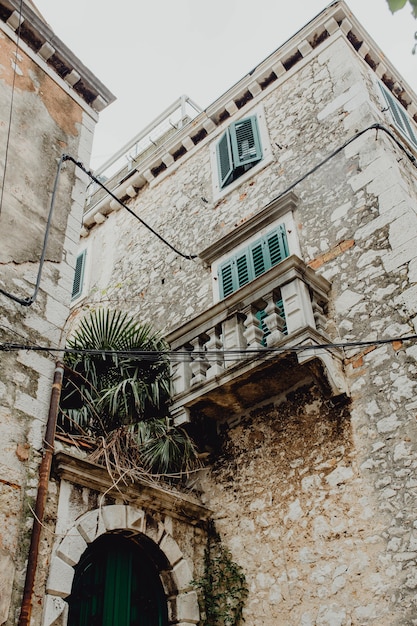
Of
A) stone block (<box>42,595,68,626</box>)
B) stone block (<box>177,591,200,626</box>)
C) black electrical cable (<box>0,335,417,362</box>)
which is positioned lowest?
stone block (<box>42,595,68,626</box>)

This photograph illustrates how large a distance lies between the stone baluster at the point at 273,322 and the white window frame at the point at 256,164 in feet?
10.9

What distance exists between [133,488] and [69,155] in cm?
390

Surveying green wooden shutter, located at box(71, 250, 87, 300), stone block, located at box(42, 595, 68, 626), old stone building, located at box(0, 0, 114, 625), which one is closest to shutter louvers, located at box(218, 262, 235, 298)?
old stone building, located at box(0, 0, 114, 625)

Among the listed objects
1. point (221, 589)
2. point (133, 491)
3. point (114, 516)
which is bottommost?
point (221, 589)

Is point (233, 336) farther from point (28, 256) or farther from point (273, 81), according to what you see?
point (273, 81)

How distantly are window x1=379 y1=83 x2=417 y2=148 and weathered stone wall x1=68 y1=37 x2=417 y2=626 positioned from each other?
0.37 metres

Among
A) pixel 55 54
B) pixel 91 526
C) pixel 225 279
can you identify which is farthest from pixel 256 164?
pixel 91 526

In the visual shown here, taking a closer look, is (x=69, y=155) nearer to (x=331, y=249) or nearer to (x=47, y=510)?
(x=331, y=249)

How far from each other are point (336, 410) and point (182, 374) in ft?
5.84

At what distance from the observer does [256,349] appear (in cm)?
564

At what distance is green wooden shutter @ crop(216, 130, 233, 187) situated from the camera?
9.04 metres

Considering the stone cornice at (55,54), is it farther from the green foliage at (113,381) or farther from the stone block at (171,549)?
the stone block at (171,549)

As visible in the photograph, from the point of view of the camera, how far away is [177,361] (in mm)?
6492

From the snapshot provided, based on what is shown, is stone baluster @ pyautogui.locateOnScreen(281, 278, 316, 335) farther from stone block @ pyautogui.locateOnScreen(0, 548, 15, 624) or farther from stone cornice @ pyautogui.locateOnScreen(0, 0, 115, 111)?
stone cornice @ pyautogui.locateOnScreen(0, 0, 115, 111)
